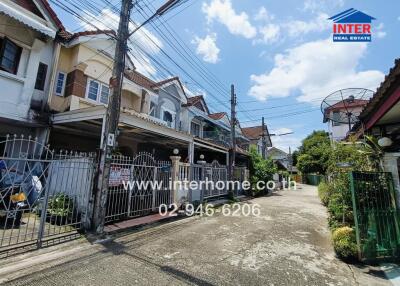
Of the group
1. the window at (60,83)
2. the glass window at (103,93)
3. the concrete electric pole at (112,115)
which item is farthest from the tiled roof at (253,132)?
the concrete electric pole at (112,115)

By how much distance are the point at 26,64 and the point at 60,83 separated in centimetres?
168

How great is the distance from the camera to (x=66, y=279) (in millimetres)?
3654

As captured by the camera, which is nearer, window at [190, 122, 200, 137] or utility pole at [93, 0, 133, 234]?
utility pole at [93, 0, 133, 234]

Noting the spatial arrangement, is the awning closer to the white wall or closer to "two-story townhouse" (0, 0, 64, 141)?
"two-story townhouse" (0, 0, 64, 141)

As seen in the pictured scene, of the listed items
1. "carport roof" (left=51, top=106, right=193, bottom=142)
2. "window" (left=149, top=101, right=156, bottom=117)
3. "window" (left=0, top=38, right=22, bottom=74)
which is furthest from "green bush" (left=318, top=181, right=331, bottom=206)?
"window" (left=0, top=38, right=22, bottom=74)

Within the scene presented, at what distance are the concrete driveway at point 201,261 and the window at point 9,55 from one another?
7500 mm

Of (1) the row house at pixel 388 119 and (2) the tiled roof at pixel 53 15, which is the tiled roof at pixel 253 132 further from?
(2) the tiled roof at pixel 53 15

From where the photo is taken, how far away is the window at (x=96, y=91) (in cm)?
1096

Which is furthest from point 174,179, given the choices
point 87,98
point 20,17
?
point 20,17

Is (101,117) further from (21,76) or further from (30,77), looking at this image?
(21,76)

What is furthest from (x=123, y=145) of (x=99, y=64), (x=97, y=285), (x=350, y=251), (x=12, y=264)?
(x=350, y=251)

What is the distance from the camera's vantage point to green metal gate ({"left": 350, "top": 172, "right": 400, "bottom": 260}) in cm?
490

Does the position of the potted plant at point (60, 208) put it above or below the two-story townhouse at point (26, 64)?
below

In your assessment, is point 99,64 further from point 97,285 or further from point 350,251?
point 350,251
